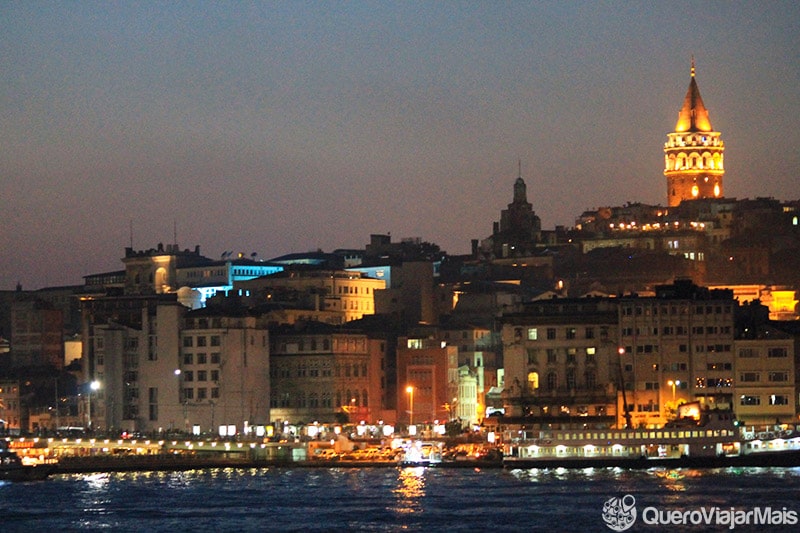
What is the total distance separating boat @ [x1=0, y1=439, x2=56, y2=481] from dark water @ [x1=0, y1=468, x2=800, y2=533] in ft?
3.82

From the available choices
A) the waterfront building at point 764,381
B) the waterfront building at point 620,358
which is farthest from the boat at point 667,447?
the waterfront building at point 620,358

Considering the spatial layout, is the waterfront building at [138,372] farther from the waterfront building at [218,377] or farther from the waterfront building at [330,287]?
the waterfront building at [330,287]

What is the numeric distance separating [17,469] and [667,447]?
32040mm

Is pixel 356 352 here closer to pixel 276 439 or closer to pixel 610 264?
pixel 276 439

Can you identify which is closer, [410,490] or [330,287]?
[410,490]

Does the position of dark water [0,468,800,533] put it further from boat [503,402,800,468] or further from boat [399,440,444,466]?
boat [399,440,444,466]

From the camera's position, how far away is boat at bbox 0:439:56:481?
373ft

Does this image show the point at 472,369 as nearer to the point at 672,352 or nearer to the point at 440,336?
the point at 440,336

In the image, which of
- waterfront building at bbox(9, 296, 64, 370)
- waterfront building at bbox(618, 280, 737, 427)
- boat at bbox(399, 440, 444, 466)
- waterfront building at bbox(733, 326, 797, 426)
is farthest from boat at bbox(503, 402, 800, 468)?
waterfront building at bbox(9, 296, 64, 370)

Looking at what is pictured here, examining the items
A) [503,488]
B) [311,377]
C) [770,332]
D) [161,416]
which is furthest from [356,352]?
[503,488]

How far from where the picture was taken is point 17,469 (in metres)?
114

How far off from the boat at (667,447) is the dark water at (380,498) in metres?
1.67

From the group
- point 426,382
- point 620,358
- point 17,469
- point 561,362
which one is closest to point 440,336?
point 426,382

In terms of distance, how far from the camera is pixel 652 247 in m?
184
